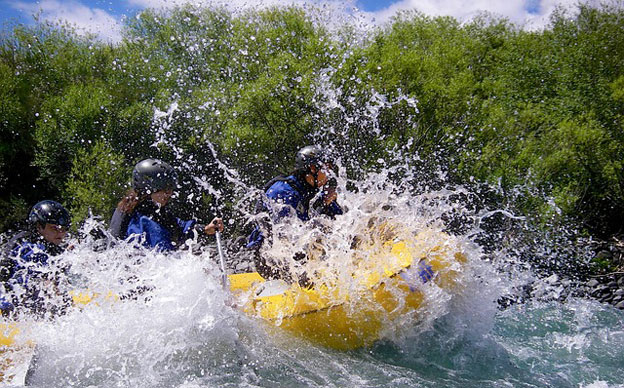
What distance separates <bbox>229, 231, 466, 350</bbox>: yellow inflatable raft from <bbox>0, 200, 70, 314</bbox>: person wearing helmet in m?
1.70

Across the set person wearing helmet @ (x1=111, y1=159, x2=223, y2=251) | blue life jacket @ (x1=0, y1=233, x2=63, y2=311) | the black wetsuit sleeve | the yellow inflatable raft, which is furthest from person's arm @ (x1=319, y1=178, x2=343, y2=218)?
blue life jacket @ (x1=0, y1=233, x2=63, y2=311)

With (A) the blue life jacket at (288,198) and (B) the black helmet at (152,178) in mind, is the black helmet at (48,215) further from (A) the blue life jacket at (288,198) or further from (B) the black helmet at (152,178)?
(A) the blue life jacket at (288,198)

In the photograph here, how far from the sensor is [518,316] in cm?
666

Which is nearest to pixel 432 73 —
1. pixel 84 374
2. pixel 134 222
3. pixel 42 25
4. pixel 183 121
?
pixel 183 121

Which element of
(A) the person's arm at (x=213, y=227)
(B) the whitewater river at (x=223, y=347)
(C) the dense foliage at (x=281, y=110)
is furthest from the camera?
(C) the dense foliage at (x=281, y=110)

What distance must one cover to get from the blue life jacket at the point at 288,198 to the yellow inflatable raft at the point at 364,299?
60 cm

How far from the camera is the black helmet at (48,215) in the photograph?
4691 millimetres

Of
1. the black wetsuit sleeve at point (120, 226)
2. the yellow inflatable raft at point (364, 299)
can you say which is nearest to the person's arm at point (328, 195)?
the yellow inflatable raft at point (364, 299)

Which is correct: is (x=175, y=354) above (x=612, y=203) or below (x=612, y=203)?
below

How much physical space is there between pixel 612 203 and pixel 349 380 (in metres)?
12.9

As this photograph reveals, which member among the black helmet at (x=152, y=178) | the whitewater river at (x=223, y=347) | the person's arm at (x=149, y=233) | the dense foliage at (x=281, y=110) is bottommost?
the whitewater river at (x=223, y=347)

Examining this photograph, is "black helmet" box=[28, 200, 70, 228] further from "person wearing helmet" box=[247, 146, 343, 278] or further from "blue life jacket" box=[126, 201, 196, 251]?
"person wearing helmet" box=[247, 146, 343, 278]

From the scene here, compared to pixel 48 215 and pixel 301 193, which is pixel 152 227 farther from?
pixel 301 193

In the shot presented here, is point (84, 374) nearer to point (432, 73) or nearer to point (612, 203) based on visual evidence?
point (432, 73)
